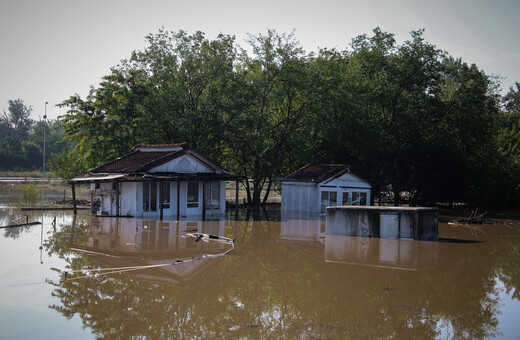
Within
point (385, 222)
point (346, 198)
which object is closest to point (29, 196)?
point (346, 198)

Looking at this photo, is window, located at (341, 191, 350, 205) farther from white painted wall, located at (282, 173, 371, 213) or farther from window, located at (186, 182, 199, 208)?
window, located at (186, 182, 199, 208)

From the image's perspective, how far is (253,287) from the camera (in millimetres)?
13859

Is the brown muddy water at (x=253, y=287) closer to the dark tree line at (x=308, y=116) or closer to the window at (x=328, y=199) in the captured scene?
the window at (x=328, y=199)

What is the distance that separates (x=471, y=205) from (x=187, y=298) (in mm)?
36762

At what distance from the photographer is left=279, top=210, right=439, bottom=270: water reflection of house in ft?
58.3

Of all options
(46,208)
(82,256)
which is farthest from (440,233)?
(46,208)

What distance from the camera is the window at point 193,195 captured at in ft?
105

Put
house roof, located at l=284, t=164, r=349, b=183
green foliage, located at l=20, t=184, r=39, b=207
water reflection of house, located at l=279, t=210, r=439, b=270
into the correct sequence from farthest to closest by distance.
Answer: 1. green foliage, located at l=20, t=184, r=39, b=207
2. house roof, located at l=284, t=164, r=349, b=183
3. water reflection of house, located at l=279, t=210, r=439, b=270

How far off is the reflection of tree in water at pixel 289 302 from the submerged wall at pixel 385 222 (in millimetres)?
5347

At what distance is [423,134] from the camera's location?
142ft

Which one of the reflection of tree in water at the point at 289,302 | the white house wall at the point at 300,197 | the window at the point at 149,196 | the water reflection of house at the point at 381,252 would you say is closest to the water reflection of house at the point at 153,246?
the reflection of tree in water at the point at 289,302

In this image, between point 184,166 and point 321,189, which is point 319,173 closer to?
point 321,189

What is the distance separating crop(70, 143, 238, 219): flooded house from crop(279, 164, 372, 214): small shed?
5414mm

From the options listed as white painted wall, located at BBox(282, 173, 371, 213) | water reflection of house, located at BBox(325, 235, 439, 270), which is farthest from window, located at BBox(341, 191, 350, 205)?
water reflection of house, located at BBox(325, 235, 439, 270)
